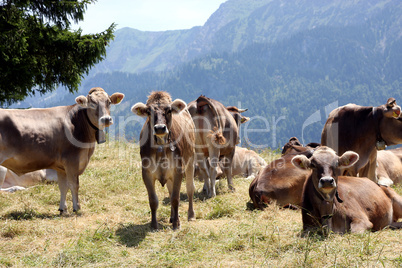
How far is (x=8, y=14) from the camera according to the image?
38.8 feet

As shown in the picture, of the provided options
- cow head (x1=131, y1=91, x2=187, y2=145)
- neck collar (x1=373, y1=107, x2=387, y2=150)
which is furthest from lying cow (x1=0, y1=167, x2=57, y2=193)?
neck collar (x1=373, y1=107, x2=387, y2=150)

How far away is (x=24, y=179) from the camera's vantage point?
979cm

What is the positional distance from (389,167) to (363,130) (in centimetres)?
335

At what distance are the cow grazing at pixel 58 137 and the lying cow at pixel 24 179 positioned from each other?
175 centimetres

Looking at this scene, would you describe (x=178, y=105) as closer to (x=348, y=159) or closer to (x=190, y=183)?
(x=190, y=183)

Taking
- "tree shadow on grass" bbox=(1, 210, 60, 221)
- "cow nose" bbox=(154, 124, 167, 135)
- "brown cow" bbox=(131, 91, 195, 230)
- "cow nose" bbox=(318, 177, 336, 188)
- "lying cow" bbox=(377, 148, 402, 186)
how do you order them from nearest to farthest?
"cow nose" bbox=(318, 177, 336, 188)
"cow nose" bbox=(154, 124, 167, 135)
"brown cow" bbox=(131, 91, 195, 230)
"tree shadow on grass" bbox=(1, 210, 60, 221)
"lying cow" bbox=(377, 148, 402, 186)

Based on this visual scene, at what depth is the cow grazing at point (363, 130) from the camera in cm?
899

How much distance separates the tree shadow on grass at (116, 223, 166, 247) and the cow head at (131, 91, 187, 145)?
1379 mm

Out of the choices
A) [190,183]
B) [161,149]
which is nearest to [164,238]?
[161,149]

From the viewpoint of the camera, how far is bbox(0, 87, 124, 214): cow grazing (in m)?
7.59

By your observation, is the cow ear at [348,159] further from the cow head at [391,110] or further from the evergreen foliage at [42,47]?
the evergreen foliage at [42,47]

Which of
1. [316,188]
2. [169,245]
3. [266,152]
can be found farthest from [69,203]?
[266,152]

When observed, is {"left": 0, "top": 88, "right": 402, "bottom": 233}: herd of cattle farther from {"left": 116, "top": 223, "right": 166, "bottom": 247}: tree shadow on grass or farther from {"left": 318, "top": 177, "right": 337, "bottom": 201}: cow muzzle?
{"left": 116, "top": 223, "right": 166, "bottom": 247}: tree shadow on grass

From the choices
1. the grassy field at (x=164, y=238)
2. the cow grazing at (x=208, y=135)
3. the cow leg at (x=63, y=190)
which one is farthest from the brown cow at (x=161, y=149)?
the cow grazing at (x=208, y=135)
